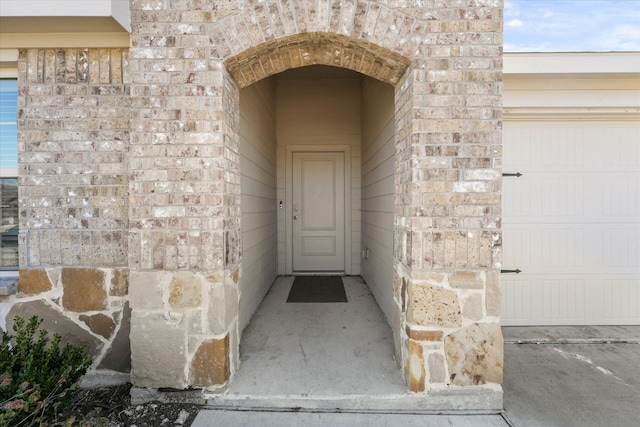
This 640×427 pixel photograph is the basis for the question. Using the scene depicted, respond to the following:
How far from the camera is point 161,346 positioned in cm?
200

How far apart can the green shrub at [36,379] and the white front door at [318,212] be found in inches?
A: 127

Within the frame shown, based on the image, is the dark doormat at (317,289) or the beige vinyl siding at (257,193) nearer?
the beige vinyl siding at (257,193)

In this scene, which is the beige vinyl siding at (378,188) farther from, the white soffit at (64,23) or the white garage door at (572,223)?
the white soffit at (64,23)

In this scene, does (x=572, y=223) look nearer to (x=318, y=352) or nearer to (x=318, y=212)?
(x=318, y=352)

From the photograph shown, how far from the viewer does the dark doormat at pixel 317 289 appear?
3.80m

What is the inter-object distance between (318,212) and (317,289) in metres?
1.25

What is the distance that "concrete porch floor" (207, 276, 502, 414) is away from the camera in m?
1.97

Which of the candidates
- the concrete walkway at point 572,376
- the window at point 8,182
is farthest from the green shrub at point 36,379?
the concrete walkway at point 572,376

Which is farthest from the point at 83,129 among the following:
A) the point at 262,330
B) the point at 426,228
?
the point at 426,228

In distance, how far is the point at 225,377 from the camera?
2037 mm

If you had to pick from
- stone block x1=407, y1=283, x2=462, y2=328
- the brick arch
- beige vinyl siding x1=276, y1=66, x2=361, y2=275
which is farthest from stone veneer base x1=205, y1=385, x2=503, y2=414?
beige vinyl siding x1=276, y1=66, x2=361, y2=275

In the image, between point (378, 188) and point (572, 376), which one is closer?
point (572, 376)

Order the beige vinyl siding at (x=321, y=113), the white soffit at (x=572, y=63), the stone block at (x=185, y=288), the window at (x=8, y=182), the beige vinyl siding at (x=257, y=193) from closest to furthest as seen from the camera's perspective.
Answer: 1. the stone block at (x=185, y=288)
2. the window at (x=8, y=182)
3. the white soffit at (x=572, y=63)
4. the beige vinyl siding at (x=257, y=193)
5. the beige vinyl siding at (x=321, y=113)

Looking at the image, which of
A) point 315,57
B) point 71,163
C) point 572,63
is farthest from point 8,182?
point 572,63
